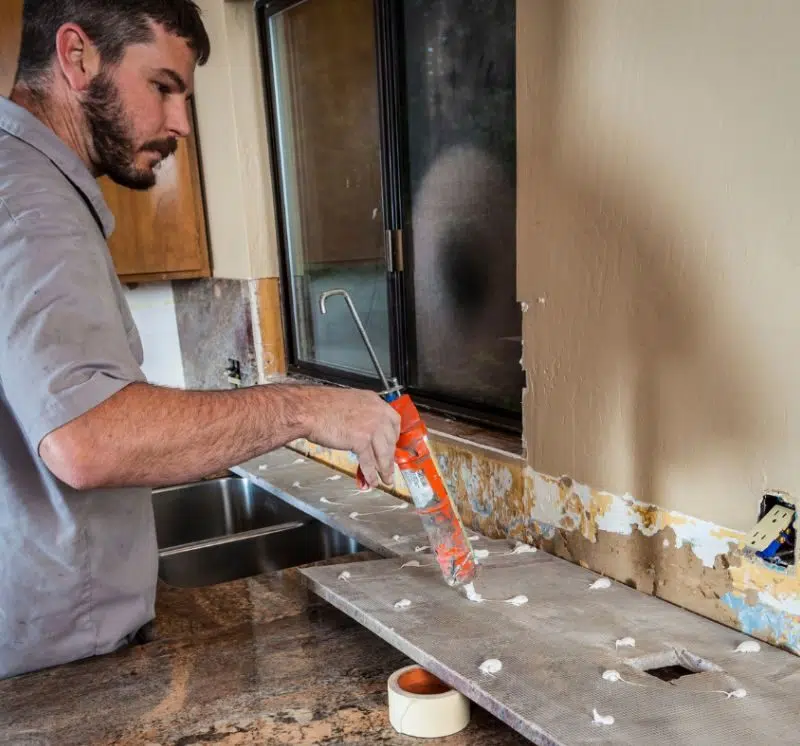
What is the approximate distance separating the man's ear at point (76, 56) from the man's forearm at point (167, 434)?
1.40 feet

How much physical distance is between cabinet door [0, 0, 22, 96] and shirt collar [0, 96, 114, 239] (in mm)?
1134

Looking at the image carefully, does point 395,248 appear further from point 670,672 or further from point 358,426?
point 670,672

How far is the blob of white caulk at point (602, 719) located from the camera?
2.48ft

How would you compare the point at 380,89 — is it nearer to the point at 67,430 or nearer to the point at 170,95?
the point at 170,95

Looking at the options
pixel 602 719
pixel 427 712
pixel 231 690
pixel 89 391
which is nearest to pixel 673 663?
pixel 602 719

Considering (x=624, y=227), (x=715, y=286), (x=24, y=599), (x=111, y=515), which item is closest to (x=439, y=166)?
(x=624, y=227)

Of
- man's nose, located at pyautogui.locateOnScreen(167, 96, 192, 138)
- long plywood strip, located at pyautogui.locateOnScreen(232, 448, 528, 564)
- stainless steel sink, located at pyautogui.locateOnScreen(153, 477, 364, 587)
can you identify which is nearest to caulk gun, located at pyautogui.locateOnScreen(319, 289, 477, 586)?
long plywood strip, located at pyautogui.locateOnScreen(232, 448, 528, 564)

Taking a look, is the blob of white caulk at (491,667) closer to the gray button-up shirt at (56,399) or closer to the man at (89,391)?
the man at (89,391)

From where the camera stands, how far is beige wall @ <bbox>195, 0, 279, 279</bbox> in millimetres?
2012

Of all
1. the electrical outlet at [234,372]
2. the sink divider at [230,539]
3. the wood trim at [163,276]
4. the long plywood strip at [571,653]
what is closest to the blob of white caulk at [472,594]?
the long plywood strip at [571,653]

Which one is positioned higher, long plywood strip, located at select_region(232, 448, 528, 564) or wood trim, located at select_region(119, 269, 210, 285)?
wood trim, located at select_region(119, 269, 210, 285)

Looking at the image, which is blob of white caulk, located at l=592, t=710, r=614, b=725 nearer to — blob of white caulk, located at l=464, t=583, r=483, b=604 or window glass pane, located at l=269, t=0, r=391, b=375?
blob of white caulk, located at l=464, t=583, r=483, b=604

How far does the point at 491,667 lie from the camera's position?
0.86 meters

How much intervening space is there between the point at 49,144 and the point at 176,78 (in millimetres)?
192
